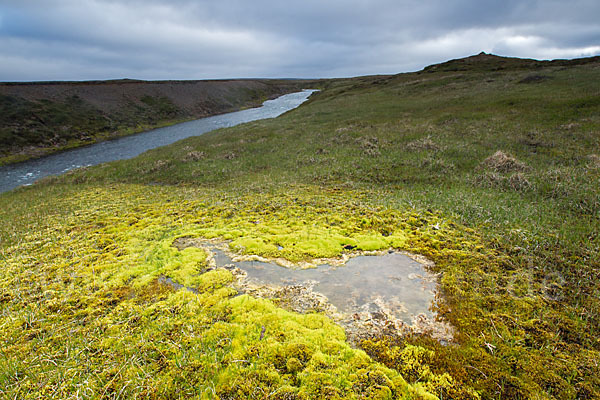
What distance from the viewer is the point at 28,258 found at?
35.1 ft

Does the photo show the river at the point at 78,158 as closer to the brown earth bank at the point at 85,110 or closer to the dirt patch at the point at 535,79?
the brown earth bank at the point at 85,110

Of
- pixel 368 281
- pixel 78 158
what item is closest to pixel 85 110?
pixel 78 158

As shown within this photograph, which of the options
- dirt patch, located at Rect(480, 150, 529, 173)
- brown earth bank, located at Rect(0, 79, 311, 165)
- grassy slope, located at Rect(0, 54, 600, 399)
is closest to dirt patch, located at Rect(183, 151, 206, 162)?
grassy slope, located at Rect(0, 54, 600, 399)

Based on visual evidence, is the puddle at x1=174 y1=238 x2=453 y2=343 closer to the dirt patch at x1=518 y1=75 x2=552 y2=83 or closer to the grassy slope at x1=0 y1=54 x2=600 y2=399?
the grassy slope at x1=0 y1=54 x2=600 y2=399

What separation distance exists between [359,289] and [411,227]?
199 inches

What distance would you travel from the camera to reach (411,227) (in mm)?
11477

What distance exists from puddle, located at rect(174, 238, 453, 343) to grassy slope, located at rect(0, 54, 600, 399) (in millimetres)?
489

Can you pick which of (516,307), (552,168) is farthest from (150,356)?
(552,168)

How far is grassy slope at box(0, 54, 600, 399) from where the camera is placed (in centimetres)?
521

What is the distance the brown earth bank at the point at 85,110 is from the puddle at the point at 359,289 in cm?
6187

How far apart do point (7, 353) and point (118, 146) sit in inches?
2382

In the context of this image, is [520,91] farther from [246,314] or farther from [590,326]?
[246,314]

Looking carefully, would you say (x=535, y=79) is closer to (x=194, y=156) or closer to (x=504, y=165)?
(x=504, y=165)

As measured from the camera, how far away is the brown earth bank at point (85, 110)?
2141 inches
